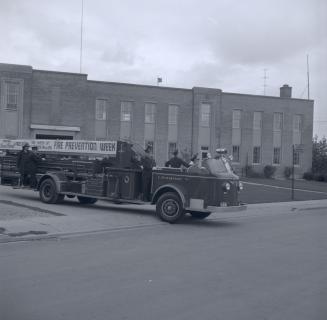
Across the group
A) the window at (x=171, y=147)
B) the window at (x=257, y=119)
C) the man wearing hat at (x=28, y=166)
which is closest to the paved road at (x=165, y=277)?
the man wearing hat at (x=28, y=166)

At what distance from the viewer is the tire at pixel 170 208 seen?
15680 millimetres

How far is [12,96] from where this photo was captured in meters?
40.8

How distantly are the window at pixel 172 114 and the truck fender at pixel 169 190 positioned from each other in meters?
30.7

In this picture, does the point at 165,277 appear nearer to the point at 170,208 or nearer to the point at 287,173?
the point at 170,208

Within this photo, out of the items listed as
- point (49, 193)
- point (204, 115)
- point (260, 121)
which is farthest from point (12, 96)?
point (49, 193)

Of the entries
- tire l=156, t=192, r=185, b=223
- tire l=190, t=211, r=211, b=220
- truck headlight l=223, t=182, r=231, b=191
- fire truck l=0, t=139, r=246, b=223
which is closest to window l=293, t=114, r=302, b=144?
fire truck l=0, t=139, r=246, b=223

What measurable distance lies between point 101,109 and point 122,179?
1106 inches

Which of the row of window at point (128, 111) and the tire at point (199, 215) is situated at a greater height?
the row of window at point (128, 111)

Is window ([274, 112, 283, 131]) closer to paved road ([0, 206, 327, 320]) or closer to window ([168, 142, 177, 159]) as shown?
window ([168, 142, 177, 159])

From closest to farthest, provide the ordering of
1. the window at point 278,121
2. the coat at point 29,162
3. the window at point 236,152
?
1. the coat at point 29,162
2. the window at point 236,152
3. the window at point 278,121

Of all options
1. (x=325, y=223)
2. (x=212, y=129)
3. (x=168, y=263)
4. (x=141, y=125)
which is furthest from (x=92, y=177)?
(x=212, y=129)

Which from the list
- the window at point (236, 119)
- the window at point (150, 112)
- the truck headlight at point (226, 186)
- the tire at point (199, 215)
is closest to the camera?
the truck headlight at point (226, 186)

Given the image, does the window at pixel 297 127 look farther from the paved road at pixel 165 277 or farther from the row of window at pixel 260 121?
the paved road at pixel 165 277

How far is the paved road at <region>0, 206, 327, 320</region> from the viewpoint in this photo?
6527mm
